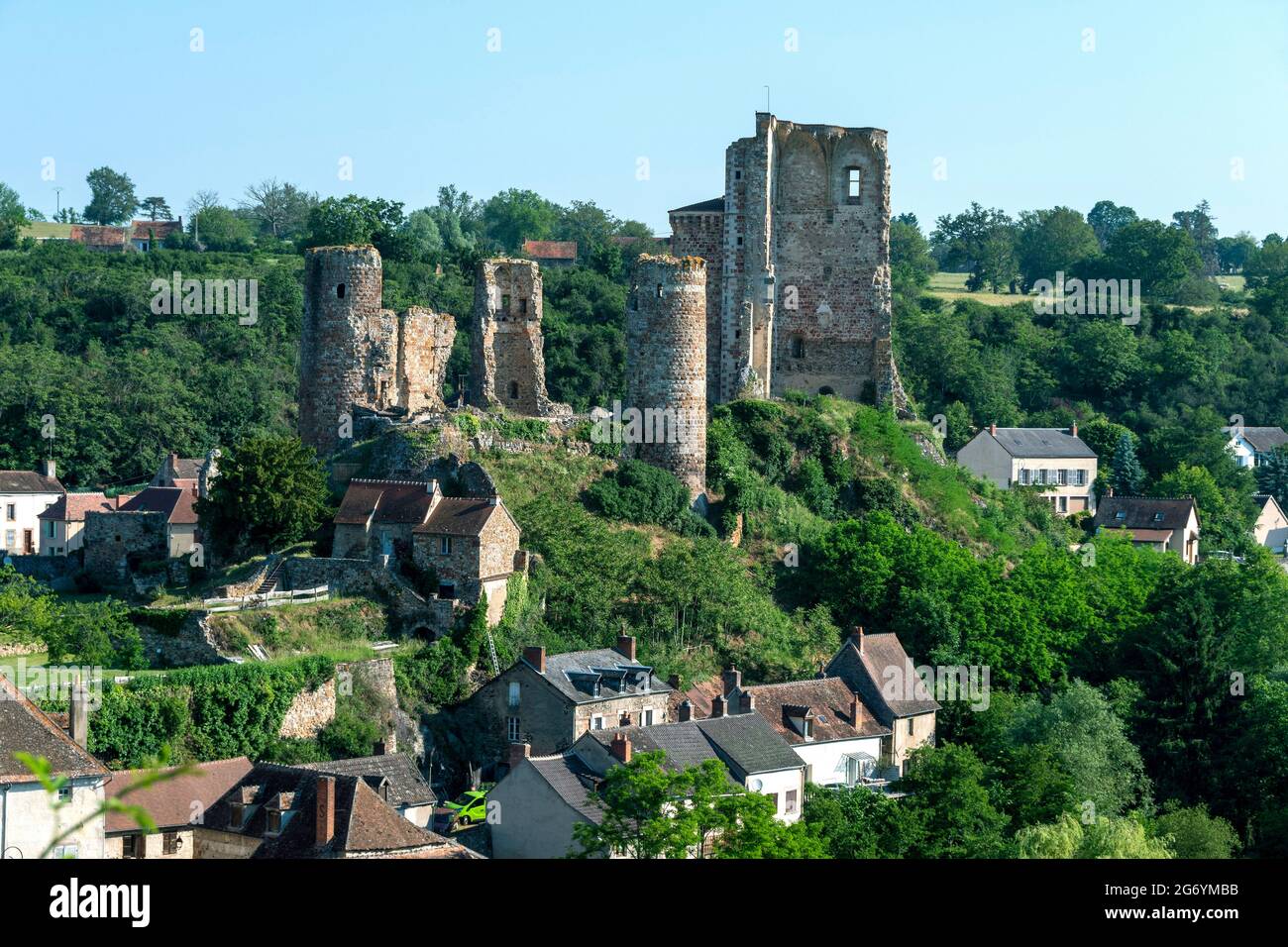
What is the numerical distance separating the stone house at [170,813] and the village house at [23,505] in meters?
25.5

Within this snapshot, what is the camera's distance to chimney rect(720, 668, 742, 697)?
3762 cm

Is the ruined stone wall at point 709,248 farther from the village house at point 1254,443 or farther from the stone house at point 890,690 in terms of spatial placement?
the village house at point 1254,443

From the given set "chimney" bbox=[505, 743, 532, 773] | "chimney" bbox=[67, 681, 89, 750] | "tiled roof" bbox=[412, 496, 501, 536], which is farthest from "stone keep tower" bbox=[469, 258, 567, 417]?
"chimney" bbox=[67, 681, 89, 750]

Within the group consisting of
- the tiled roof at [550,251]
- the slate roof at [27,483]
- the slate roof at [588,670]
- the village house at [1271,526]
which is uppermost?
the tiled roof at [550,251]

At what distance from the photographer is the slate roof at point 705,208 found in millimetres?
48844

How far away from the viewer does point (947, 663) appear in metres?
42.5

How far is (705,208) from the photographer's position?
1933 inches

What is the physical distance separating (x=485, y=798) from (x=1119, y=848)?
10498 mm

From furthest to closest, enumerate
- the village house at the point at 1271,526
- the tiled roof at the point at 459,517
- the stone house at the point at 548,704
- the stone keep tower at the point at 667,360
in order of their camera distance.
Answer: the village house at the point at 1271,526 → the stone keep tower at the point at 667,360 → the tiled roof at the point at 459,517 → the stone house at the point at 548,704

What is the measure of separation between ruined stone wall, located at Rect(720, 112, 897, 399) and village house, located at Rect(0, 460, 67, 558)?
21.0 m

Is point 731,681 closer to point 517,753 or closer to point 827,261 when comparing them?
point 517,753

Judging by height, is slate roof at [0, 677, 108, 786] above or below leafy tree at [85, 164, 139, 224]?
below

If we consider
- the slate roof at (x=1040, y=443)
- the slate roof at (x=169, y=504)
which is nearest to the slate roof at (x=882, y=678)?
the slate roof at (x=169, y=504)

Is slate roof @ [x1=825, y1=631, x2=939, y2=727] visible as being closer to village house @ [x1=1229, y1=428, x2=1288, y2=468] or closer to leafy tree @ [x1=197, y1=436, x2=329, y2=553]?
leafy tree @ [x1=197, y1=436, x2=329, y2=553]
